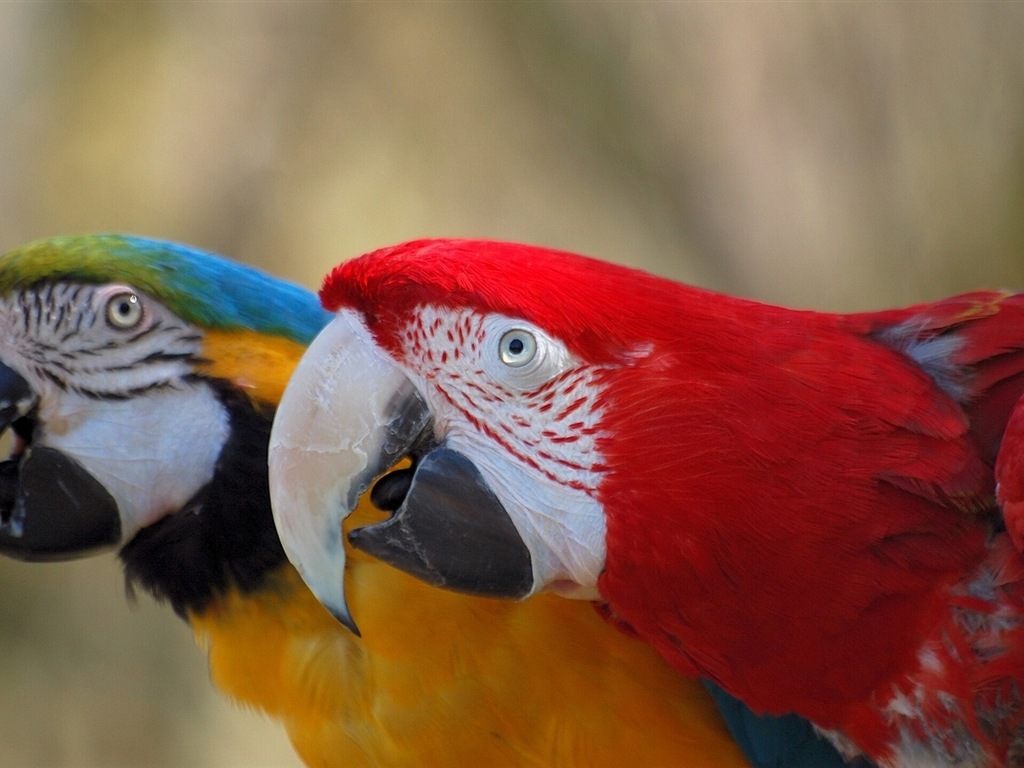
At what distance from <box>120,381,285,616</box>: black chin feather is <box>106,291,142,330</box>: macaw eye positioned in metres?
0.13

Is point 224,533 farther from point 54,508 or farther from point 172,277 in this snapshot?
point 172,277

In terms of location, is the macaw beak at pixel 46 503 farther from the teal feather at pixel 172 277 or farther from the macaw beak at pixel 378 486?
the macaw beak at pixel 378 486

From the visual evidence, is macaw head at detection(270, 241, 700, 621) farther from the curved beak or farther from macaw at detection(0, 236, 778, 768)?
macaw at detection(0, 236, 778, 768)

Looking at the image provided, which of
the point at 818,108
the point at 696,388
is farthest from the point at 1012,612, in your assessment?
the point at 818,108

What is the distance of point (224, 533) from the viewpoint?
1270 millimetres

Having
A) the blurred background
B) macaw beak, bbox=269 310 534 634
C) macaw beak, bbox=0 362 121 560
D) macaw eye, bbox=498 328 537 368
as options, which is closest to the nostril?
macaw beak, bbox=269 310 534 634

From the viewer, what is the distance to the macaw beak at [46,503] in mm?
1236

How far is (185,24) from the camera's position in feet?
9.31

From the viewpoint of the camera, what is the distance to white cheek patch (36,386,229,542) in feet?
4.09

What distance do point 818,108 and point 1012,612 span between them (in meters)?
2.27

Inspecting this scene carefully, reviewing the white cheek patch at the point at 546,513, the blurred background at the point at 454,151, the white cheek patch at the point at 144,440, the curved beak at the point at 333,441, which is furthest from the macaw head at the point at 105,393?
the blurred background at the point at 454,151

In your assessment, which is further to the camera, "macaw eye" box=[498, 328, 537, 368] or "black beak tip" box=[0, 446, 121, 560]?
"black beak tip" box=[0, 446, 121, 560]

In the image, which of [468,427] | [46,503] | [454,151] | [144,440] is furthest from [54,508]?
[454,151]

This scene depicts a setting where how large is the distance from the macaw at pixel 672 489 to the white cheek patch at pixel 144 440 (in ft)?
Result: 0.91
